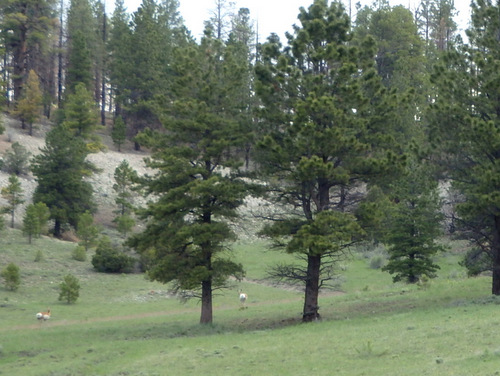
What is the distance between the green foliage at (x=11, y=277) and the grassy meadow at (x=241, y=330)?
0.48 metres

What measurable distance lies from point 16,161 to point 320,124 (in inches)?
1482

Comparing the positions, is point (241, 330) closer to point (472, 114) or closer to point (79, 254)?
point (472, 114)

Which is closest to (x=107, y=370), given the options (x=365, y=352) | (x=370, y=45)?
(x=365, y=352)

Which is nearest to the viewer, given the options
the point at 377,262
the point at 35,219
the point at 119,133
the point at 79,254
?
the point at 79,254

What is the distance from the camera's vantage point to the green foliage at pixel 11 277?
1321 inches

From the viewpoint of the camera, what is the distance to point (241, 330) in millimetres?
23922

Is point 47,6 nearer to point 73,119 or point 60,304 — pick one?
point 73,119

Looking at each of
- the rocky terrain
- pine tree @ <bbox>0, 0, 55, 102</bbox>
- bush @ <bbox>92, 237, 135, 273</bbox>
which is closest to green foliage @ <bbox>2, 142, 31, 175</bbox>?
the rocky terrain

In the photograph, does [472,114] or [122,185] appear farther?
[122,185]

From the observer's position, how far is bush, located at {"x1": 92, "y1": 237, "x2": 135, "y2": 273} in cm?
4116

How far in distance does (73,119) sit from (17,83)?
13.1 m

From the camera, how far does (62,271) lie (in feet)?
129

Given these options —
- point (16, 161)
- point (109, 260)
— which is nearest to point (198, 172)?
point (109, 260)

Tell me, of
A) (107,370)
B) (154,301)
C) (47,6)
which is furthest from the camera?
(47,6)
